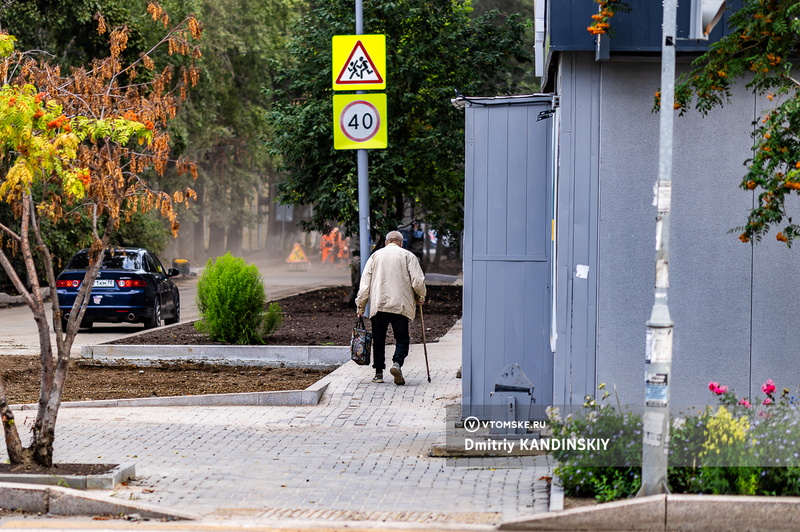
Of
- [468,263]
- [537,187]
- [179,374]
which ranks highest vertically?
[537,187]

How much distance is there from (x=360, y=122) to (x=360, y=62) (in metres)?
0.72

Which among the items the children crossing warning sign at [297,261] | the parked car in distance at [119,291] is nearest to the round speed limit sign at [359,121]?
the parked car in distance at [119,291]

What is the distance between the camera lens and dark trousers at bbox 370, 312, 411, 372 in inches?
483

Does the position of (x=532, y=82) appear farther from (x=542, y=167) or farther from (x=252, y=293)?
(x=542, y=167)

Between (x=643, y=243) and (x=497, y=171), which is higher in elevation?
(x=497, y=171)

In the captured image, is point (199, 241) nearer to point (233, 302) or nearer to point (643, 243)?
point (233, 302)

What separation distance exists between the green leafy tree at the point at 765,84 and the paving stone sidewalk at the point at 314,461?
2.36 metres

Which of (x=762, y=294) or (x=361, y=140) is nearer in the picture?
(x=762, y=294)

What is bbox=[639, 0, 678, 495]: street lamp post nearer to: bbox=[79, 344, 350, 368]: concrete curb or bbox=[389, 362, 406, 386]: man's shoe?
bbox=[389, 362, 406, 386]: man's shoe

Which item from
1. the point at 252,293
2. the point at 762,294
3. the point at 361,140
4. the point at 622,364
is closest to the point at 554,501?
the point at 622,364

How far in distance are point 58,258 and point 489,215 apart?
68.9ft

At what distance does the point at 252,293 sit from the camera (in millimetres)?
15711

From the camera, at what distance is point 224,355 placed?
14867 mm

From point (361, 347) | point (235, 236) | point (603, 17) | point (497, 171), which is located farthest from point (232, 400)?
point (235, 236)
